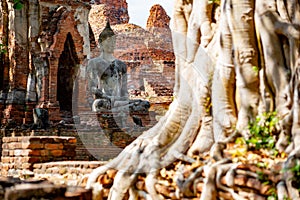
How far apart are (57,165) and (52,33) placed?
370 inches

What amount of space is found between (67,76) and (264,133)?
40.2 feet

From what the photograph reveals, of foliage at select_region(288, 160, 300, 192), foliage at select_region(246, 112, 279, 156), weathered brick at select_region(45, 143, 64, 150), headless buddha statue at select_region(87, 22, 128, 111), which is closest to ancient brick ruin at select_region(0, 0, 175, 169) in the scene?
headless buddha statue at select_region(87, 22, 128, 111)

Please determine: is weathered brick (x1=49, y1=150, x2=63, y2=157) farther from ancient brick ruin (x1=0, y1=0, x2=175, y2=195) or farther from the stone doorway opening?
the stone doorway opening

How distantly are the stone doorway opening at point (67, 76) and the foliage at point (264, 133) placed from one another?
11895 millimetres

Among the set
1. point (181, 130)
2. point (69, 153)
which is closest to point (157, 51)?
point (69, 153)

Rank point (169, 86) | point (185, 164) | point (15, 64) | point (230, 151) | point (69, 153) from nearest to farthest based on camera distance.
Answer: point (230, 151)
point (185, 164)
point (69, 153)
point (15, 64)
point (169, 86)

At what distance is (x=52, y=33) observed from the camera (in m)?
14.9

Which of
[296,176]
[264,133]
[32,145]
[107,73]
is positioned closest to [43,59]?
[107,73]

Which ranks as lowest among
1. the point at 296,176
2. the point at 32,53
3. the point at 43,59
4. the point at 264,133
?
the point at 296,176

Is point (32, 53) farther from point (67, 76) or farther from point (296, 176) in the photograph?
point (296, 176)

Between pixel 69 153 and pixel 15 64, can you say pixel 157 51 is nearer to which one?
pixel 15 64

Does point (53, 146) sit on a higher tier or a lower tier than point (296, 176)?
lower

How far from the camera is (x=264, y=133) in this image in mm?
4254

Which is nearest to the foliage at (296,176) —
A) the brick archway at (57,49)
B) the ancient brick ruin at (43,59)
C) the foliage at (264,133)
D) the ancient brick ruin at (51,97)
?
the foliage at (264,133)
